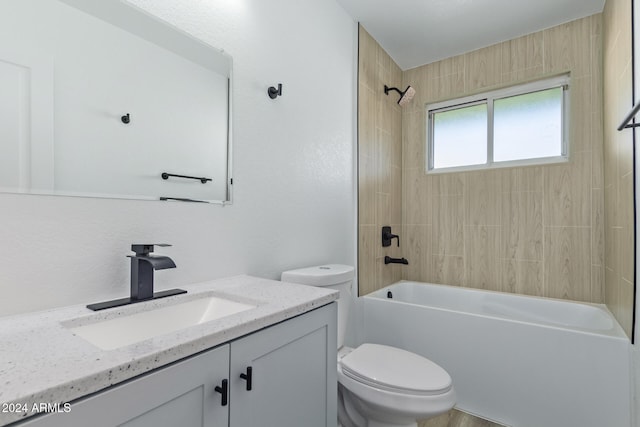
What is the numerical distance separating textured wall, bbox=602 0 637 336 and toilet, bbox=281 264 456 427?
1.06 m

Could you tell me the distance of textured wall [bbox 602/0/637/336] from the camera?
1532mm

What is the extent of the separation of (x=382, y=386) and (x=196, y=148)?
126 cm

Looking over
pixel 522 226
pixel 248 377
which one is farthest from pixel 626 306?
pixel 248 377

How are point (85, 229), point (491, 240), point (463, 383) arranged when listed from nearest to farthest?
point (85, 229) → point (463, 383) → point (491, 240)

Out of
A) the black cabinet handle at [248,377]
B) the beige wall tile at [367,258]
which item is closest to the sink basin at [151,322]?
the black cabinet handle at [248,377]

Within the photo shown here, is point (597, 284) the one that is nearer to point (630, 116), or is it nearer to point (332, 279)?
point (630, 116)

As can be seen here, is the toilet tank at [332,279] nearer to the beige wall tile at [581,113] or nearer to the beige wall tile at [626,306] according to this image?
the beige wall tile at [626,306]

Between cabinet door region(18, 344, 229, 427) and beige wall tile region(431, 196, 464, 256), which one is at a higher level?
beige wall tile region(431, 196, 464, 256)

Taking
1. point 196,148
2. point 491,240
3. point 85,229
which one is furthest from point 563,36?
point 85,229

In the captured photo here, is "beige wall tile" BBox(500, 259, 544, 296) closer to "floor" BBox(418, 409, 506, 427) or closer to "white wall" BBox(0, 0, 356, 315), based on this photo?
"floor" BBox(418, 409, 506, 427)

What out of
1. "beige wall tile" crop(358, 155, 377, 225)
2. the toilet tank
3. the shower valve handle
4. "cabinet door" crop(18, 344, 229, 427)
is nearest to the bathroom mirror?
the toilet tank

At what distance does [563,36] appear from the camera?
232 centimetres

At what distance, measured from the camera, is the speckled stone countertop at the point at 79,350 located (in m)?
0.49

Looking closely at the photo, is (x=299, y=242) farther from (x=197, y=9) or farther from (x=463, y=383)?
(x=463, y=383)
